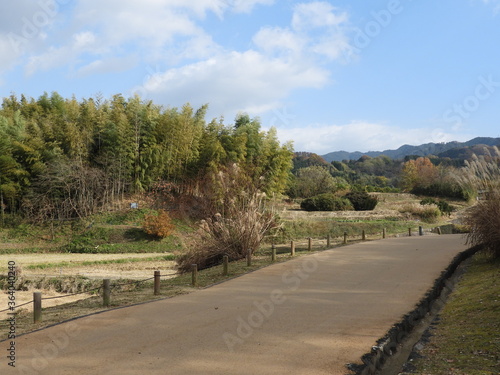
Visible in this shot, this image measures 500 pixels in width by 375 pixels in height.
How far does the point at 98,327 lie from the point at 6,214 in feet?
65.6

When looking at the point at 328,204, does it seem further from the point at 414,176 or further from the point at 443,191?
the point at 414,176

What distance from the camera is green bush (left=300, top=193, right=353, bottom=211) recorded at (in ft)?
105

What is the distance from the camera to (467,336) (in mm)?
5477

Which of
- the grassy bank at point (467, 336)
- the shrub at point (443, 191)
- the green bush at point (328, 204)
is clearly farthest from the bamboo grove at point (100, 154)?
the shrub at point (443, 191)

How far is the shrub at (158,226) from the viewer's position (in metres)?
21.2

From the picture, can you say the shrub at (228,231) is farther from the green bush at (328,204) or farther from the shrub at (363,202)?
the shrub at (363,202)

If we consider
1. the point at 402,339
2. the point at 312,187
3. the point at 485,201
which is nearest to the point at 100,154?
the point at 485,201

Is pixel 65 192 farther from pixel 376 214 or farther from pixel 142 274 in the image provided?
pixel 376 214

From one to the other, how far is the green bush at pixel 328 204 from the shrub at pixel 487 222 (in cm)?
2154

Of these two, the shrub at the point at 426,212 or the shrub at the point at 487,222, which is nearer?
the shrub at the point at 487,222

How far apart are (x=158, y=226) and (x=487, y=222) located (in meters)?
14.9

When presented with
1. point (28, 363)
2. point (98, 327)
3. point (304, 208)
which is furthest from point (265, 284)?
point (304, 208)

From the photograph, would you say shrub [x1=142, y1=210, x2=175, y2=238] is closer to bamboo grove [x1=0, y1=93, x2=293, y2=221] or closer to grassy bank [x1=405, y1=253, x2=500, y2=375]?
bamboo grove [x1=0, y1=93, x2=293, y2=221]

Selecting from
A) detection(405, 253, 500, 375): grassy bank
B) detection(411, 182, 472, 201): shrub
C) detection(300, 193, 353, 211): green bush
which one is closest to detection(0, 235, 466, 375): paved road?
detection(405, 253, 500, 375): grassy bank
